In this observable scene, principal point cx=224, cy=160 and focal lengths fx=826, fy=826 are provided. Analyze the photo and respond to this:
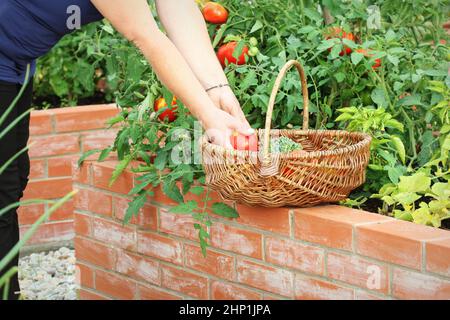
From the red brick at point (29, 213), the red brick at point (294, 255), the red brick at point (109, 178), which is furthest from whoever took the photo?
the red brick at point (29, 213)

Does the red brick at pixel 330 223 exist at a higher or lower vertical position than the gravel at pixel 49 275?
higher

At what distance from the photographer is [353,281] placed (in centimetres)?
211

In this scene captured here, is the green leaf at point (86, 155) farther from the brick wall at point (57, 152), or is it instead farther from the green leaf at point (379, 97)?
the green leaf at point (379, 97)

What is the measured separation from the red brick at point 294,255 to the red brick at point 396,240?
15 cm

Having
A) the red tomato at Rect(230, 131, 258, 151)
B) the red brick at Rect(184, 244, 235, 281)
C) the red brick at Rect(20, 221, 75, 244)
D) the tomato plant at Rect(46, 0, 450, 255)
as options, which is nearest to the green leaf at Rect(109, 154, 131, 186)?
the tomato plant at Rect(46, 0, 450, 255)

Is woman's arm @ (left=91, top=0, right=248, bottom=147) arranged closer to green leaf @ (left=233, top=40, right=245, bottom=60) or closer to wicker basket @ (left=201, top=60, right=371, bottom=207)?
wicker basket @ (left=201, top=60, right=371, bottom=207)

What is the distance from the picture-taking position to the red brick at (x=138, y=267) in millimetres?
2689

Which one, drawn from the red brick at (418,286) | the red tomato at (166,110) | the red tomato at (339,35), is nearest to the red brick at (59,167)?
the red tomato at (166,110)

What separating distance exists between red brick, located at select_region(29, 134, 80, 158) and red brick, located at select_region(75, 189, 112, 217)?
0.85 m

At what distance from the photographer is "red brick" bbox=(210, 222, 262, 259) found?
7.73 ft
